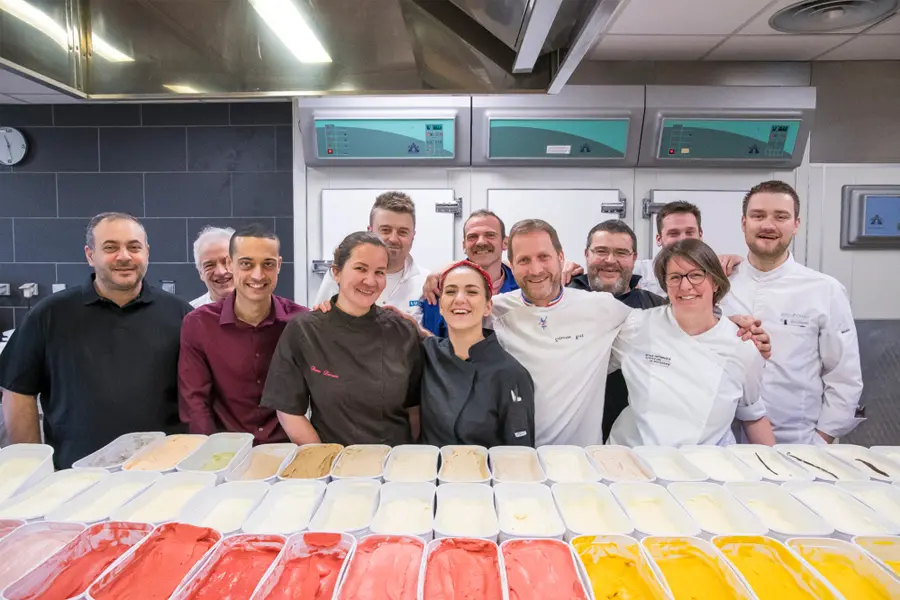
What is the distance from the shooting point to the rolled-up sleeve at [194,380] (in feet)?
5.91

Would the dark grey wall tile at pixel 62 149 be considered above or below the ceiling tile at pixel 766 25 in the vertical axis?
below

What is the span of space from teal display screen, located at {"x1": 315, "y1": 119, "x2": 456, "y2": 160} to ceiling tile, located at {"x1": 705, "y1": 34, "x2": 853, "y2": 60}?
152 cm

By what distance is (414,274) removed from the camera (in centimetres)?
272

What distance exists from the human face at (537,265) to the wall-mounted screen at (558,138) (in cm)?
131

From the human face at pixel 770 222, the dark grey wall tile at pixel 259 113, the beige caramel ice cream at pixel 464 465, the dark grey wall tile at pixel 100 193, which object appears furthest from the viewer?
the dark grey wall tile at pixel 100 193

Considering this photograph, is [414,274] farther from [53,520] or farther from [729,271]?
[53,520]

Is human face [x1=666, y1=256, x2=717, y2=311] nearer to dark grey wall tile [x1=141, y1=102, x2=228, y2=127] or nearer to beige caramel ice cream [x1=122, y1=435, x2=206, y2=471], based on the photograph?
beige caramel ice cream [x1=122, y1=435, x2=206, y2=471]

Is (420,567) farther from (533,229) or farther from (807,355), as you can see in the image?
(807,355)

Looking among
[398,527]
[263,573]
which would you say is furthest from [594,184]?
[263,573]

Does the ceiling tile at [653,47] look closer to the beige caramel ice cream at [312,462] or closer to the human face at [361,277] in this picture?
the human face at [361,277]

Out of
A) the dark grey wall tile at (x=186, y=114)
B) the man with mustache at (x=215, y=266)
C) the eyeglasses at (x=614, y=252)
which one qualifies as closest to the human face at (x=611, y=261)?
the eyeglasses at (x=614, y=252)

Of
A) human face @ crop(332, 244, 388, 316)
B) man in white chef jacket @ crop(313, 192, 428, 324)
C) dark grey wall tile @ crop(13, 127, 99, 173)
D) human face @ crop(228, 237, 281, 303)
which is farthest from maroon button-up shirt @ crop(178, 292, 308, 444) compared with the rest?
dark grey wall tile @ crop(13, 127, 99, 173)

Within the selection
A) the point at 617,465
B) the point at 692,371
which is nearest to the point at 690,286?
the point at 692,371

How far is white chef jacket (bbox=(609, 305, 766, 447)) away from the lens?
1.71 meters
